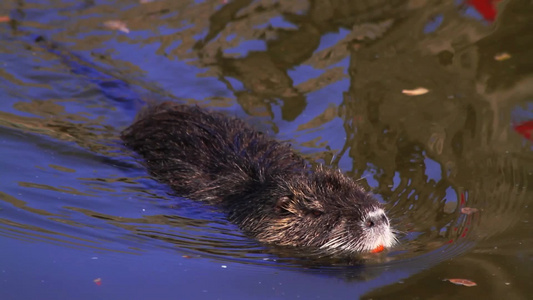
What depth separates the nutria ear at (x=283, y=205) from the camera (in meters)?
4.76

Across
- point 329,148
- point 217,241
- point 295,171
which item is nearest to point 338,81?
point 329,148

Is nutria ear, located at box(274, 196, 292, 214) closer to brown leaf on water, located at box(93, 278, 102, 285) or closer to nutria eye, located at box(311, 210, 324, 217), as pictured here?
nutria eye, located at box(311, 210, 324, 217)

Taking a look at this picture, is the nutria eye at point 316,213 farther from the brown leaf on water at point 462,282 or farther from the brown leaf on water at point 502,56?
the brown leaf on water at point 502,56

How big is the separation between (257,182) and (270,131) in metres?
1.63

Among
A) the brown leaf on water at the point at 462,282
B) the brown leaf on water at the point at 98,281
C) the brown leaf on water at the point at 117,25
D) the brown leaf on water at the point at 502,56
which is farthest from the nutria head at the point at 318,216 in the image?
the brown leaf on water at the point at 117,25

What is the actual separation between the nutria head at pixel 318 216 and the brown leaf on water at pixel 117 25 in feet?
14.1

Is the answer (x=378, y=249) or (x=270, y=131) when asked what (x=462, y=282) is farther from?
(x=270, y=131)

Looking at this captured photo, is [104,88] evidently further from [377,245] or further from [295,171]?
[377,245]

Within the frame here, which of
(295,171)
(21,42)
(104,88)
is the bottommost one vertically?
(295,171)

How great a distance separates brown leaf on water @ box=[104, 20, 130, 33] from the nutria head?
169 inches

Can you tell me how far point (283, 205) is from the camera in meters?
4.79

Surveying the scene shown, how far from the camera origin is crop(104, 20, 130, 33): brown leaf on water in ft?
28.4

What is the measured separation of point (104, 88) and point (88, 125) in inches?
22.8

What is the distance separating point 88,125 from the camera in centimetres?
675
